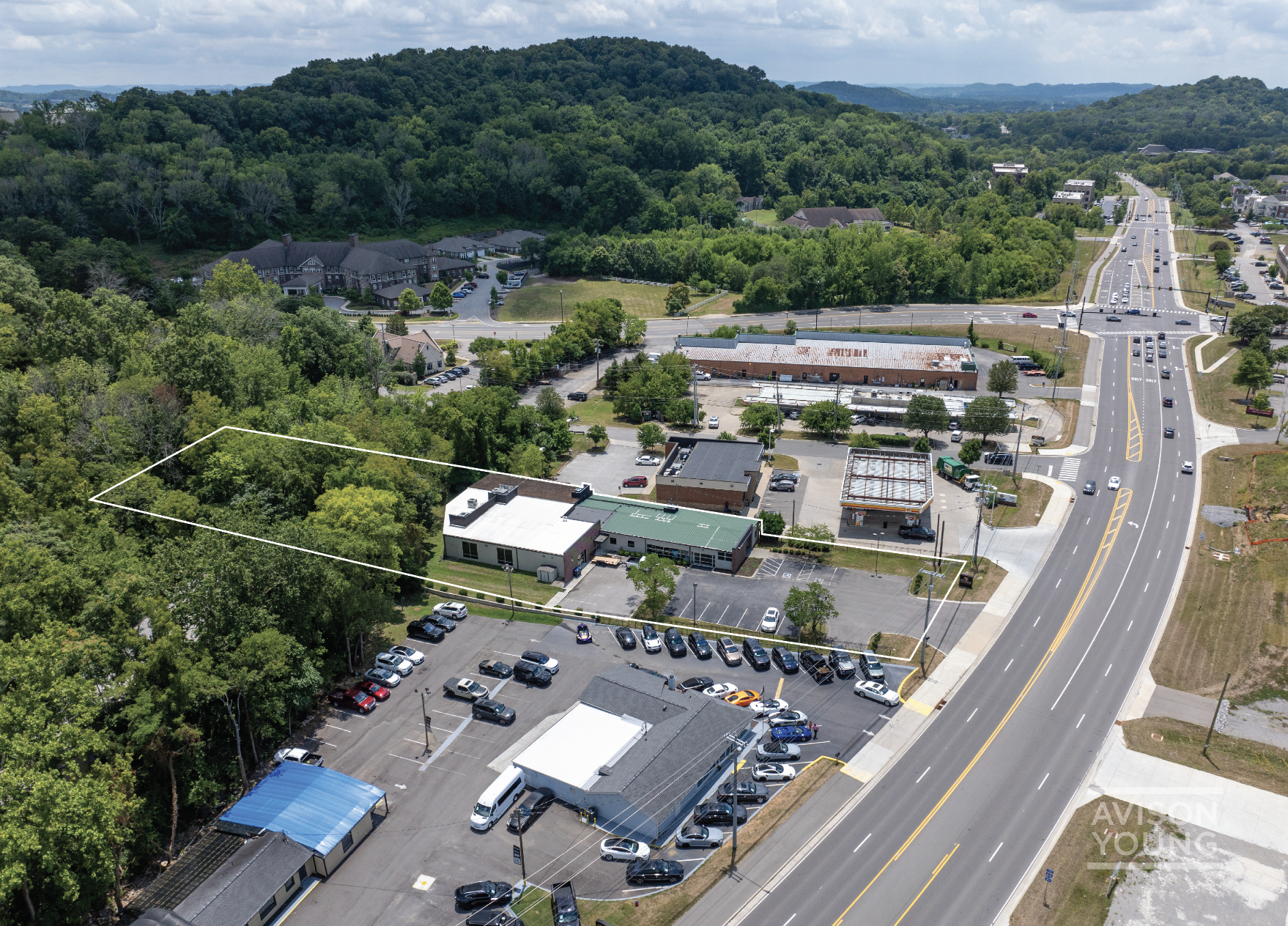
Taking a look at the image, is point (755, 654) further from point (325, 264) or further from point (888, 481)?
point (325, 264)

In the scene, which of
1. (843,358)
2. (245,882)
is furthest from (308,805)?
(843,358)

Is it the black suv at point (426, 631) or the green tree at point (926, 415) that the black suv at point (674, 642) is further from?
the green tree at point (926, 415)

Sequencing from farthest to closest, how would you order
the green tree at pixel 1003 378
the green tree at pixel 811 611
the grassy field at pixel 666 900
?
the green tree at pixel 1003 378 → the green tree at pixel 811 611 → the grassy field at pixel 666 900

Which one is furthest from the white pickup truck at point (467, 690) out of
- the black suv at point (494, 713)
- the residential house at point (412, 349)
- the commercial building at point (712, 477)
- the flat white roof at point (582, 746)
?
the residential house at point (412, 349)

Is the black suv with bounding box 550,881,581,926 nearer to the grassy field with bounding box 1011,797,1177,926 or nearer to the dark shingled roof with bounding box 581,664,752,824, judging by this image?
the dark shingled roof with bounding box 581,664,752,824

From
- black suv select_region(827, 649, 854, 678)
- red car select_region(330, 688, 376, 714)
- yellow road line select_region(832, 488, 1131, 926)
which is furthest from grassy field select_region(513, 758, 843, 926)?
red car select_region(330, 688, 376, 714)

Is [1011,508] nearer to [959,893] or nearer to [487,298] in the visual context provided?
[959,893]

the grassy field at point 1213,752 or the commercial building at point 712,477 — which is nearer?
the grassy field at point 1213,752

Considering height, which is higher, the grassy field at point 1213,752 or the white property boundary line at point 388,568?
the white property boundary line at point 388,568
